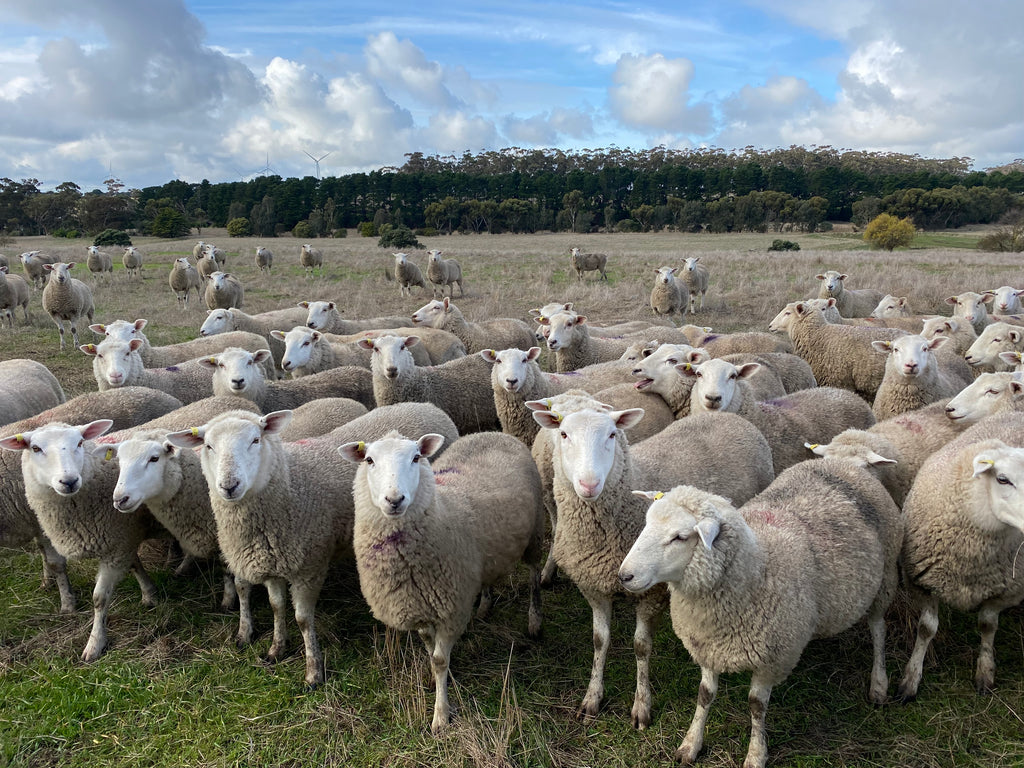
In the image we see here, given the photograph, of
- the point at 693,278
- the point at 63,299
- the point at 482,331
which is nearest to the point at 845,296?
the point at 693,278

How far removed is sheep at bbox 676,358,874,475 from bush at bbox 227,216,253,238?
64.7 m

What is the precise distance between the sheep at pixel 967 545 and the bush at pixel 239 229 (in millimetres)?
66933

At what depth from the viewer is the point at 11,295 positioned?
49.2ft

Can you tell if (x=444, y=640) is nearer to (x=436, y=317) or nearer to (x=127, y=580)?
(x=127, y=580)

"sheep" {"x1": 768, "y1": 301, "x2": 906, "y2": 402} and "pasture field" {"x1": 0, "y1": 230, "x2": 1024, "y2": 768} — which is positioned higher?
"sheep" {"x1": 768, "y1": 301, "x2": 906, "y2": 402}

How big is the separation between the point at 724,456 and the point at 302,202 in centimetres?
7648

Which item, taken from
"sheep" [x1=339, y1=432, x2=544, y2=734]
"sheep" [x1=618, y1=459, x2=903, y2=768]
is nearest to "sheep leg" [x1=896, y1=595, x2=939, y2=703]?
"sheep" [x1=618, y1=459, x2=903, y2=768]

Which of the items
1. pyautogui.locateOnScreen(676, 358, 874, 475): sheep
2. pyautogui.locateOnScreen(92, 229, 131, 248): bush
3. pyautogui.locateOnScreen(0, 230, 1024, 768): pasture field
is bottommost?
pyautogui.locateOnScreen(0, 230, 1024, 768): pasture field

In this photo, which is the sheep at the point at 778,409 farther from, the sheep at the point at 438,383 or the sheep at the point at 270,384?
the sheep at the point at 270,384

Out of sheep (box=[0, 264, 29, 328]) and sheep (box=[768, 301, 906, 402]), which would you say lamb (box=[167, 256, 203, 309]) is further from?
sheep (box=[768, 301, 906, 402])

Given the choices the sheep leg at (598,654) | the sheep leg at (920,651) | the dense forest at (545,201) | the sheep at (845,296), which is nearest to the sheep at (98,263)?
the sheep at (845,296)

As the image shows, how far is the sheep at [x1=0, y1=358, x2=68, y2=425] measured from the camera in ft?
22.0

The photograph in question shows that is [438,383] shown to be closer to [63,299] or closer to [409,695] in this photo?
[409,695]

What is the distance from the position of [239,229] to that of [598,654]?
6655cm
